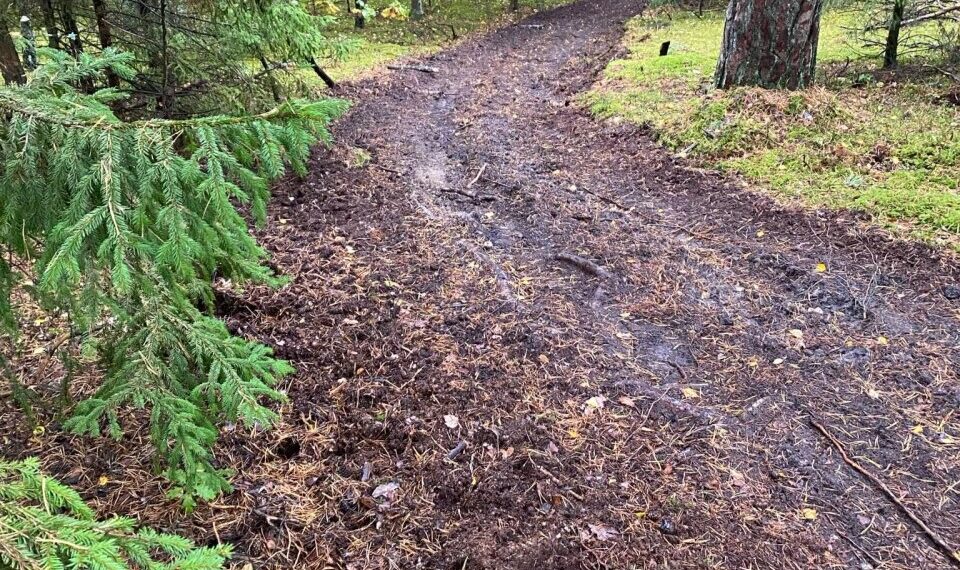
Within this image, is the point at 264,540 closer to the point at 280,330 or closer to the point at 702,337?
the point at 280,330

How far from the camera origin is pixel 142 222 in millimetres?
2117

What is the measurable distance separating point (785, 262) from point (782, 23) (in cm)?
487

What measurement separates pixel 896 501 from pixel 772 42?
7.45 meters

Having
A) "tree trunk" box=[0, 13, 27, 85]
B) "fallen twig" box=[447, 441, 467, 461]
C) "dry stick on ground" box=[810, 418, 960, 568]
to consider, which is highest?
"tree trunk" box=[0, 13, 27, 85]

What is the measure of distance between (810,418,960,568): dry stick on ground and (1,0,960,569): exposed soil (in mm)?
37

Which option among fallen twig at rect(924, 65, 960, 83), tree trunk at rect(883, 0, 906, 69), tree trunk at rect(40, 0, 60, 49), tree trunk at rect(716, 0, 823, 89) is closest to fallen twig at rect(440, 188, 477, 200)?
tree trunk at rect(40, 0, 60, 49)

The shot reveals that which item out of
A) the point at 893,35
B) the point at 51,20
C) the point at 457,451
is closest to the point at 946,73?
the point at 893,35

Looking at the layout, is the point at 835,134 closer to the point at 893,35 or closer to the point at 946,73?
the point at 946,73

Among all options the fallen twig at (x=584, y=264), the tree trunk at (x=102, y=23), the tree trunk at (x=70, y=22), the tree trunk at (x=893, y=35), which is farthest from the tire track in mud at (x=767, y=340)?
the tree trunk at (x=893, y=35)

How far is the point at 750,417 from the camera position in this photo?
372 centimetres

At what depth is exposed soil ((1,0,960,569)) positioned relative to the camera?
298cm

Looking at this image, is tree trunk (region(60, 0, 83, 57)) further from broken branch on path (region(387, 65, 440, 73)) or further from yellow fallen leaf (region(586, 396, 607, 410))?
broken branch on path (region(387, 65, 440, 73))

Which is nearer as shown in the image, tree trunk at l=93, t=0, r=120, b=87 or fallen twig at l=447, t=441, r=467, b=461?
fallen twig at l=447, t=441, r=467, b=461

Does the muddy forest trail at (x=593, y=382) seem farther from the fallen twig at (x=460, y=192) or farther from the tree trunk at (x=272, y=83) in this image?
the tree trunk at (x=272, y=83)
